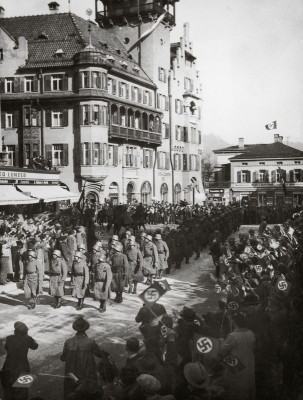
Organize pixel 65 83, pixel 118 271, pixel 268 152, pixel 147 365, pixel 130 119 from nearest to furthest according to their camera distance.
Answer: pixel 147 365, pixel 118 271, pixel 65 83, pixel 130 119, pixel 268 152

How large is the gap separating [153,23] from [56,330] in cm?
4338

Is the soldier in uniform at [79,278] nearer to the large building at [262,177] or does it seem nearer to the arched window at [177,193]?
the arched window at [177,193]

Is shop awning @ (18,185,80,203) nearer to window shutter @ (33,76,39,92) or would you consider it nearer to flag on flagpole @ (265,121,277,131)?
window shutter @ (33,76,39,92)

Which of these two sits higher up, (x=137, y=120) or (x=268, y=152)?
(x=137, y=120)

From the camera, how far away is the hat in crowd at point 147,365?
642 centimetres

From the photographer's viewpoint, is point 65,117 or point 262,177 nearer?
point 65,117

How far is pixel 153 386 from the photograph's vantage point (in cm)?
552

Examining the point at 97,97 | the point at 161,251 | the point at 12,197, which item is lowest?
the point at 161,251

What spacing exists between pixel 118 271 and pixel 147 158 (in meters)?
35.4

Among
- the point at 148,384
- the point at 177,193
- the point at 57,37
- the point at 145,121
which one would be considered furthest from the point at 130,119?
the point at 148,384

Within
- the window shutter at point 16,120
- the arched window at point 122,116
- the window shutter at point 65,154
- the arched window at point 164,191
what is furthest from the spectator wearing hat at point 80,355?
the arched window at point 164,191

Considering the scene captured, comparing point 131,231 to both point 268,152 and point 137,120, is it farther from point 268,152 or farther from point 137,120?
point 268,152

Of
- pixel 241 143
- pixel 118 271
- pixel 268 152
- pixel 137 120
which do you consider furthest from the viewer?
pixel 241 143

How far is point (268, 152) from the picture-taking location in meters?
64.9
